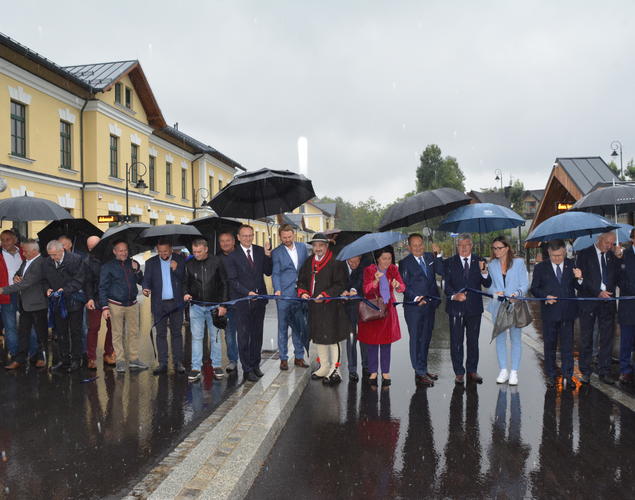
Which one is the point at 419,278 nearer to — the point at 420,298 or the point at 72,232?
the point at 420,298

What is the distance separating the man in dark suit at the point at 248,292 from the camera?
6.49m

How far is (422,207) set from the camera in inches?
244

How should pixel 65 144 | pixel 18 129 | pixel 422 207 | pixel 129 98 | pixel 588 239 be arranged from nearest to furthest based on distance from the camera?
pixel 422 207 < pixel 588 239 < pixel 18 129 < pixel 65 144 < pixel 129 98

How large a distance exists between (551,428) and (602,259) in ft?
8.54

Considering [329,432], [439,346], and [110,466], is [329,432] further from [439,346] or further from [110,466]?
[439,346]

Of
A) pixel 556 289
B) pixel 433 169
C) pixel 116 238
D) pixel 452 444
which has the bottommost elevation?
pixel 452 444

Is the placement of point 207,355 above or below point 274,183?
below

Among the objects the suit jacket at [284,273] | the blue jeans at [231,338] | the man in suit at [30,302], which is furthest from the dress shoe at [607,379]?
the man in suit at [30,302]

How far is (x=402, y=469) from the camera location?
3.91 meters

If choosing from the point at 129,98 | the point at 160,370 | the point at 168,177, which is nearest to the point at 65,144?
the point at 129,98

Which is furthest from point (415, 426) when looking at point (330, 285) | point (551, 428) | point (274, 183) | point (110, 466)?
point (274, 183)

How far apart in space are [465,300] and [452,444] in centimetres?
227

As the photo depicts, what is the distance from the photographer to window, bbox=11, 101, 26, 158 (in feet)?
53.4

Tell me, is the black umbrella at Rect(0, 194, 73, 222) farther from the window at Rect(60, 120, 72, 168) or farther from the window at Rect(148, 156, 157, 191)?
the window at Rect(148, 156, 157, 191)
